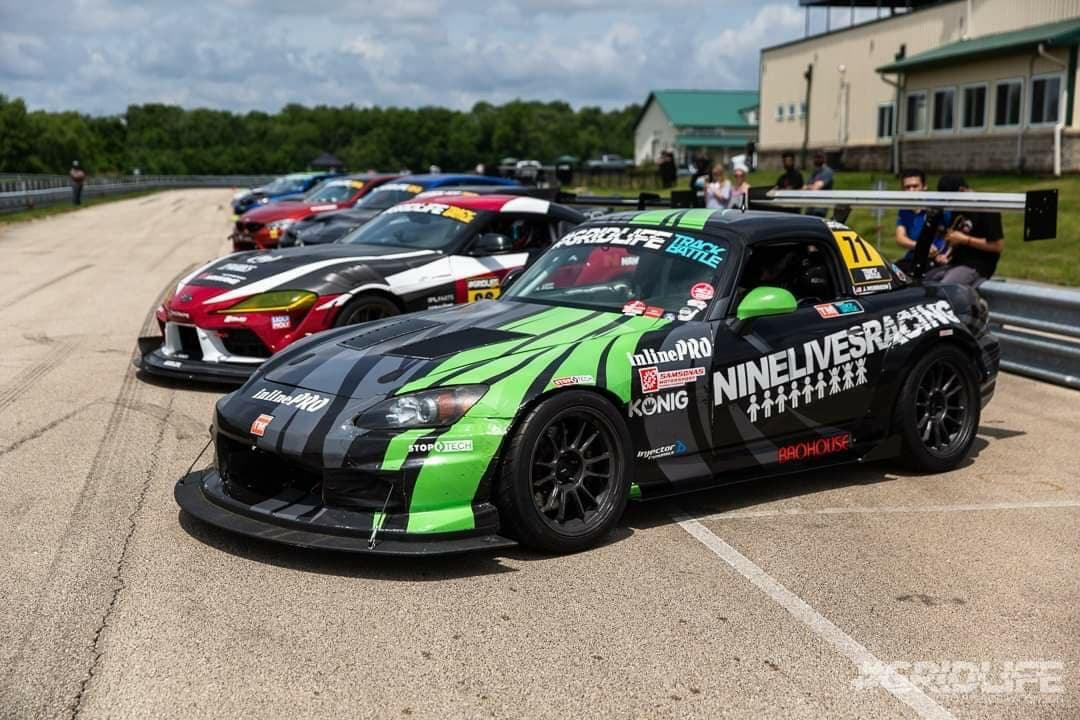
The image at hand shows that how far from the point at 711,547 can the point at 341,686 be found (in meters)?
2.08

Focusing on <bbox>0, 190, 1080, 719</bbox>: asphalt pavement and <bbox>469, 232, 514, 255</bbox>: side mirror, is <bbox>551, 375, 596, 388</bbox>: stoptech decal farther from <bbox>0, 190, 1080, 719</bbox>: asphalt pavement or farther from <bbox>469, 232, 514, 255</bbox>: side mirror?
<bbox>469, 232, 514, 255</bbox>: side mirror

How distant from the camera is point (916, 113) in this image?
3597cm

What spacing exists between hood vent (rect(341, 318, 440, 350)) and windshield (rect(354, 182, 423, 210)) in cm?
1060

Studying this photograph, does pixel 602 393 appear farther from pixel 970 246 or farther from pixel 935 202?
pixel 970 246

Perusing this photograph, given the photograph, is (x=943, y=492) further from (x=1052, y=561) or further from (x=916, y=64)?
(x=916, y=64)

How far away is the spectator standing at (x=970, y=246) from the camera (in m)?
9.05

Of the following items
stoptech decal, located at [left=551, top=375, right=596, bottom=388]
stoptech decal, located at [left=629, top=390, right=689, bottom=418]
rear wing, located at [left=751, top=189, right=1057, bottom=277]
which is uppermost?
rear wing, located at [left=751, top=189, right=1057, bottom=277]

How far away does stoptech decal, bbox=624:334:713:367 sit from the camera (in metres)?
5.45

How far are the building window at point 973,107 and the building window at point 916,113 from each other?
91.0 inches

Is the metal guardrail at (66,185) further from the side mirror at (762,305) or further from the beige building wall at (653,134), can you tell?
the side mirror at (762,305)

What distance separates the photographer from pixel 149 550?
16.8ft

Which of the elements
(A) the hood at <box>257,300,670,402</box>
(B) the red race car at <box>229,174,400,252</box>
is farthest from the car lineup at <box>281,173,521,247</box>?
(A) the hood at <box>257,300,670,402</box>

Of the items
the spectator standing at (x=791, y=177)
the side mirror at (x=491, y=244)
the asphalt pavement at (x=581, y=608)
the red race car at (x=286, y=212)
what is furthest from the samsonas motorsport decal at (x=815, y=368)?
the red race car at (x=286, y=212)

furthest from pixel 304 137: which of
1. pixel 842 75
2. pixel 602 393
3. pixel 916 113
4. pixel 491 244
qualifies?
pixel 602 393
